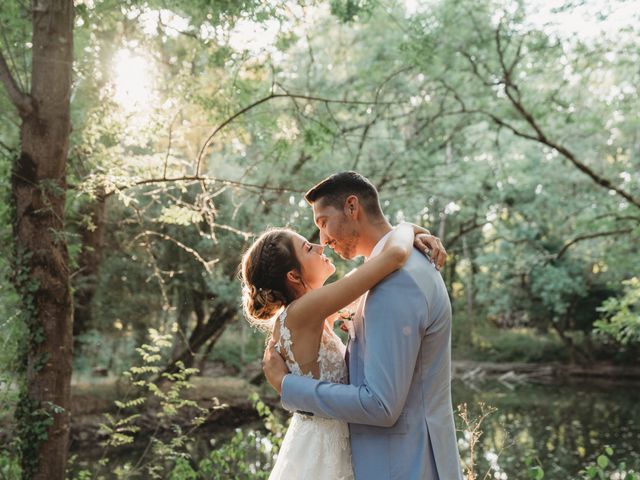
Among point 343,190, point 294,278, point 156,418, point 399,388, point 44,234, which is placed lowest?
point 399,388

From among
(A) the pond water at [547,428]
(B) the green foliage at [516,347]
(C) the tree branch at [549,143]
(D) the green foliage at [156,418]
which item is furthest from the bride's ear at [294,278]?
(B) the green foliage at [516,347]

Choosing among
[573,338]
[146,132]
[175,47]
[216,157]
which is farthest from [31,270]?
[573,338]

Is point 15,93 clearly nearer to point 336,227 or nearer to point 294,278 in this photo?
point 294,278

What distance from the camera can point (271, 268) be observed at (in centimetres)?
253

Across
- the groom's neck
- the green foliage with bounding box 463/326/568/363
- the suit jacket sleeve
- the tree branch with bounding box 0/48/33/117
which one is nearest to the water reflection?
the green foliage with bounding box 463/326/568/363

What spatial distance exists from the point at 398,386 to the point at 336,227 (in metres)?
0.64

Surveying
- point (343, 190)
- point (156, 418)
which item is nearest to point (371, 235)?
point (343, 190)

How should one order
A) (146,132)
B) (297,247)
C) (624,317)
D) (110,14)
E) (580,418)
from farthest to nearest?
(580,418)
(624,317)
(110,14)
(146,132)
(297,247)

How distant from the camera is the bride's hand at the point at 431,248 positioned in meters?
2.38

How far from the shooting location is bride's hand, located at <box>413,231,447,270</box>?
2383mm

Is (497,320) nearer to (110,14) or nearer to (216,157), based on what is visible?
(216,157)

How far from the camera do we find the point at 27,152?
4715 millimetres

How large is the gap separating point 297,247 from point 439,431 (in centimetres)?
83

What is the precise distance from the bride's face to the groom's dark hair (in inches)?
8.3
